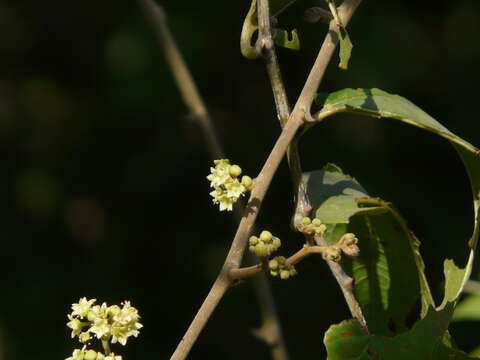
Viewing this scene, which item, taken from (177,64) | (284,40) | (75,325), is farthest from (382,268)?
(177,64)

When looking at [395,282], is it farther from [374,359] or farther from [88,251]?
[88,251]

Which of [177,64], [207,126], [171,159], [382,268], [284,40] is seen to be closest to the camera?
[284,40]

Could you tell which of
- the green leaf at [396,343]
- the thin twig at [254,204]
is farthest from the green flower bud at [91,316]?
the green leaf at [396,343]

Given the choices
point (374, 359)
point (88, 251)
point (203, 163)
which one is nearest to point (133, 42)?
point (203, 163)

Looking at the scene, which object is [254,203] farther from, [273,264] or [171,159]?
[171,159]

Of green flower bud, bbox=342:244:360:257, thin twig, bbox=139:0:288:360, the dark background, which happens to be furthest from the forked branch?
the dark background
